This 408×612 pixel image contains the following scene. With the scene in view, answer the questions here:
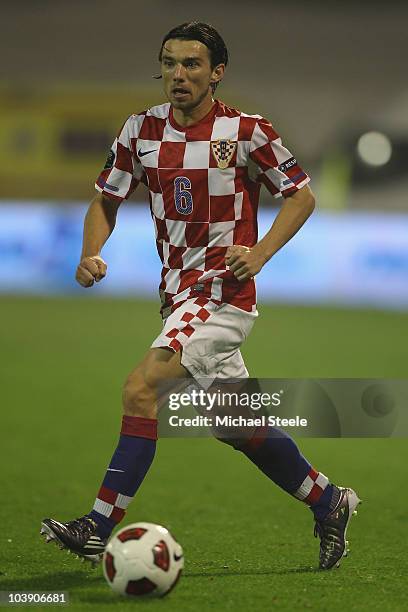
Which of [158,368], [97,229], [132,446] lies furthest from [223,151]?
[132,446]

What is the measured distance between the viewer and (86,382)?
9.52 metres

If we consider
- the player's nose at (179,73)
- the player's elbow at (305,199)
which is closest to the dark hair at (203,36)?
the player's nose at (179,73)

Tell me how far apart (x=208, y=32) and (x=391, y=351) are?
24.7ft

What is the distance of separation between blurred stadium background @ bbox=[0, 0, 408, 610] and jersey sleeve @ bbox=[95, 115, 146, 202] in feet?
4.73

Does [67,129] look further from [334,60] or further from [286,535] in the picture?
[286,535]

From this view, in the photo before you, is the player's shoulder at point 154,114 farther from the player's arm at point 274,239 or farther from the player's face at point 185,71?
the player's arm at point 274,239

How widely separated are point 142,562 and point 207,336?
0.89 m

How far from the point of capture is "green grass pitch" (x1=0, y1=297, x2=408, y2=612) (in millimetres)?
4035

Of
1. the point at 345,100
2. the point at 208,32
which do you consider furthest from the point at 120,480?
the point at 345,100

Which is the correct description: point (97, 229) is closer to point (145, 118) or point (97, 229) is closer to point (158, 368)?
point (145, 118)

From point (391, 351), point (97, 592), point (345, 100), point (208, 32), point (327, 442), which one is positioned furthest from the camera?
point (345, 100)

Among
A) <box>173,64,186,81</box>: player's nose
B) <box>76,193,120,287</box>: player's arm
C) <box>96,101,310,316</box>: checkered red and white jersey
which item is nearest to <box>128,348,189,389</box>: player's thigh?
<box>96,101,310,316</box>: checkered red and white jersey

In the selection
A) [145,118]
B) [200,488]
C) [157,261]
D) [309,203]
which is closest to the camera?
[309,203]

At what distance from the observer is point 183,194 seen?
14.0 ft
